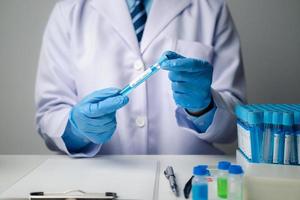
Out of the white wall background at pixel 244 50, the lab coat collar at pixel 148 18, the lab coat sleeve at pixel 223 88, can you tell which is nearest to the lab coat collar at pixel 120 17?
the lab coat collar at pixel 148 18

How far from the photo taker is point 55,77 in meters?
0.97

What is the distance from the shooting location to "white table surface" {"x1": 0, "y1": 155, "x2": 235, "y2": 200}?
2.09ft

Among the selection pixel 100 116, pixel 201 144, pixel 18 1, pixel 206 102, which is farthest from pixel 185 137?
pixel 18 1

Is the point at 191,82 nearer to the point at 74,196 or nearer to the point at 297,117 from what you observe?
the point at 297,117

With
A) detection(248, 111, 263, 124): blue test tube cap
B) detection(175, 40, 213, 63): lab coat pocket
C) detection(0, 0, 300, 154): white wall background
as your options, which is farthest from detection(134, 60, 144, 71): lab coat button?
detection(0, 0, 300, 154): white wall background

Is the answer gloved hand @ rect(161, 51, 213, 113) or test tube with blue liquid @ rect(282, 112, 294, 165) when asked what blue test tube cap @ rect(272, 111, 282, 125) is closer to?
test tube with blue liquid @ rect(282, 112, 294, 165)

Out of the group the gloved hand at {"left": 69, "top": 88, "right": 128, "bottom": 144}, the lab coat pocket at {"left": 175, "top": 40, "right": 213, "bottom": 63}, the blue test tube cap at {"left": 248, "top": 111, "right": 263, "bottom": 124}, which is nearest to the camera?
the blue test tube cap at {"left": 248, "top": 111, "right": 263, "bottom": 124}

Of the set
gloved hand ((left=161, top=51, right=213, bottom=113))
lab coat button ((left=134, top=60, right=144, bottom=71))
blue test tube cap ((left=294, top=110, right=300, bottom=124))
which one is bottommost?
blue test tube cap ((left=294, top=110, right=300, bottom=124))

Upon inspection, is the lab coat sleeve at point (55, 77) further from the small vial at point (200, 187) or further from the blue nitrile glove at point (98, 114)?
the small vial at point (200, 187)

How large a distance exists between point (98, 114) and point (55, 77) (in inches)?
10.0

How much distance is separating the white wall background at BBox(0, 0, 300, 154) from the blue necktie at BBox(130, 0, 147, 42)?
39 cm

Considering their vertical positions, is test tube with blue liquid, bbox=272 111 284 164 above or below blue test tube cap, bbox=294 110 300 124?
below

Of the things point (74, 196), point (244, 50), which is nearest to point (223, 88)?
point (244, 50)

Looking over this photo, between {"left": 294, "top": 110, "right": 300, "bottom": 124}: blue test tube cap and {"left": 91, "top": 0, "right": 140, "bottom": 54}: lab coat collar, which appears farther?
{"left": 91, "top": 0, "right": 140, "bottom": 54}: lab coat collar
